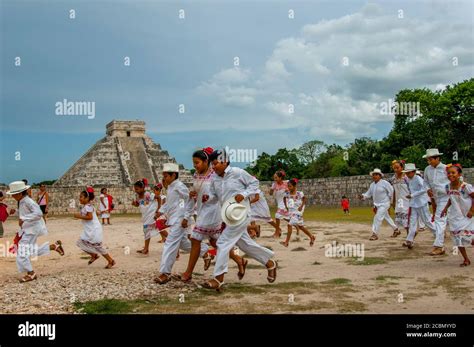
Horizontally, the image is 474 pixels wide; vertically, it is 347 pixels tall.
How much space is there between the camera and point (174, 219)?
796cm

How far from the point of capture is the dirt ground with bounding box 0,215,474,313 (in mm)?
5777

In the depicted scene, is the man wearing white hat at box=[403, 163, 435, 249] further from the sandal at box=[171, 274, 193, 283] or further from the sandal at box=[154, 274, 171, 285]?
the sandal at box=[154, 274, 171, 285]

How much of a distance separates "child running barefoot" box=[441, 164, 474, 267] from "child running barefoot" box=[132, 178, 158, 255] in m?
5.78

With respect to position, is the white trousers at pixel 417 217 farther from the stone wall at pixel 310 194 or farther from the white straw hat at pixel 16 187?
the stone wall at pixel 310 194

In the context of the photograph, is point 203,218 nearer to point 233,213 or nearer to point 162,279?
point 233,213

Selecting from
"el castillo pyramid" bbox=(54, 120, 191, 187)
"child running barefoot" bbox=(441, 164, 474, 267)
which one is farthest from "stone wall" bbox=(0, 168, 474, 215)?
"child running barefoot" bbox=(441, 164, 474, 267)

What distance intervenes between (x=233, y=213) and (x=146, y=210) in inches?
194

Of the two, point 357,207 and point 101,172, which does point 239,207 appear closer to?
point 357,207

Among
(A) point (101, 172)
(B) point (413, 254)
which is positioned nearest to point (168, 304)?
(B) point (413, 254)

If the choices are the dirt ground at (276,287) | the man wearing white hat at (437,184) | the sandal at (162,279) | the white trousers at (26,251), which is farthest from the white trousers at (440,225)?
the white trousers at (26,251)

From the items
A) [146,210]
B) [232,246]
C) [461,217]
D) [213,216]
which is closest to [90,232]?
[146,210]
